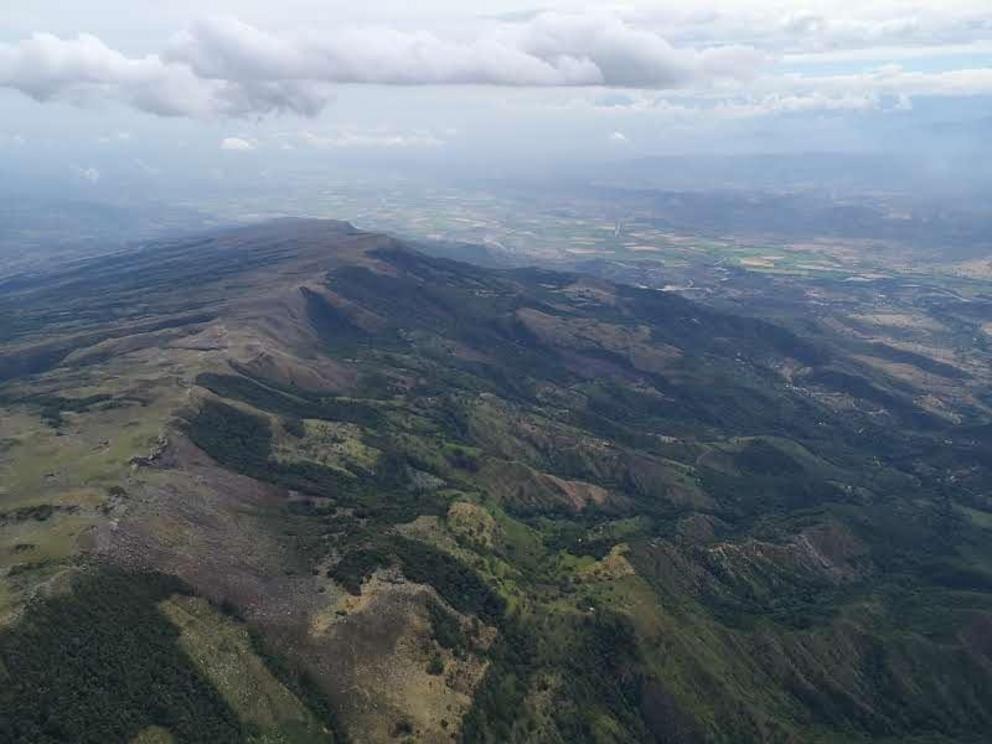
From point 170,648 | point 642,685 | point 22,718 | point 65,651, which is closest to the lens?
point 22,718

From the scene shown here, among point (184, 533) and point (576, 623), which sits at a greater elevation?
point (184, 533)

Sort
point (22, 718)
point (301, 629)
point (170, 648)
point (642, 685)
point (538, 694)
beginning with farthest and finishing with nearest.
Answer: point (642, 685) < point (538, 694) < point (301, 629) < point (170, 648) < point (22, 718)

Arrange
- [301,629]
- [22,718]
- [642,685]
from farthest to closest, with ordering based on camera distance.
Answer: [642,685], [301,629], [22,718]

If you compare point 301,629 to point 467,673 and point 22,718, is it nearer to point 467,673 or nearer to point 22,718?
point 467,673

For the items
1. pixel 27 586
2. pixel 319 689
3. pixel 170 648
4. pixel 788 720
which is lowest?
pixel 788 720

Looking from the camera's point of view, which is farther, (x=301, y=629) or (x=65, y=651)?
(x=301, y=629)

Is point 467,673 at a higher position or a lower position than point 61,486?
lower

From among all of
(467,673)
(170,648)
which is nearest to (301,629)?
(170,648)

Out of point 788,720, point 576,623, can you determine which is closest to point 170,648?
point 576,623

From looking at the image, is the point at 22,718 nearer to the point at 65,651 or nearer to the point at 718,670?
the point at 65,651
